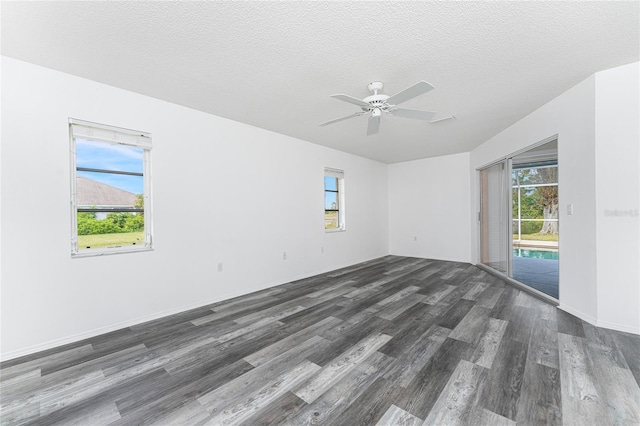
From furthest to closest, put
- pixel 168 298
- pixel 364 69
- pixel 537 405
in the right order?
pixel 168 298
pixel 364 69
pixel 537 405

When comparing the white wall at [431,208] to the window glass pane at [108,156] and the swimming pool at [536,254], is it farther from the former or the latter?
the window glass pane at [108,156]

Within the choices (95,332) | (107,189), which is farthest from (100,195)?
(95,332)

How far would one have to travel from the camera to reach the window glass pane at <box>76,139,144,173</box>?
2729 mm

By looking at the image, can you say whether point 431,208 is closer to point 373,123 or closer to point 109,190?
point 373,123

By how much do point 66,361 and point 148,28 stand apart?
2772mm

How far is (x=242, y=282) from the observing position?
13.0 feet

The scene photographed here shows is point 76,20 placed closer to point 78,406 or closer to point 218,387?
point 78,406

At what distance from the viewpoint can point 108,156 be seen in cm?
289

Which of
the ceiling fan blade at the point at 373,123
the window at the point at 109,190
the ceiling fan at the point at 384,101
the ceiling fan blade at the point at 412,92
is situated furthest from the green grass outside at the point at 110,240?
the ceiling fan blade at the point at 412,92

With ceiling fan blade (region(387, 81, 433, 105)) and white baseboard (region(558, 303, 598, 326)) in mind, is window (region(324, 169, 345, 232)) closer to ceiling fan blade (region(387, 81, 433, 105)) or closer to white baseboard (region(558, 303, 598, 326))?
ceiling fan blade (region(387, 81, 433, 105))

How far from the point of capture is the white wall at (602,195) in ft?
8.46

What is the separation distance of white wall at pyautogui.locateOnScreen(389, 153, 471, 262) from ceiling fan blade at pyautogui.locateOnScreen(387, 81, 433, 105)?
14.6ft

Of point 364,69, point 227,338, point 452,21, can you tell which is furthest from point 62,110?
A: point 452,21

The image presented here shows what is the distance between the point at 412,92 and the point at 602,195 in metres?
2.28
